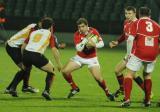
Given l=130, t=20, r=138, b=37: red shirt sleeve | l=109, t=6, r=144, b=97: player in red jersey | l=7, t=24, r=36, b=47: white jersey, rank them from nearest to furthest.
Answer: l=130, t=20, r=138, b=37: red shirt sleeve < l=109, t=6, r=144, b=97: player in red jersey < l=7, t=24, r=36, b=47: white jersey

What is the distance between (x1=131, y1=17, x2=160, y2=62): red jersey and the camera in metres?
11.7

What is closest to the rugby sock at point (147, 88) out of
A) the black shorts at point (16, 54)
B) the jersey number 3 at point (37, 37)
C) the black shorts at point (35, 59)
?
the black shorts at point (35, 59)

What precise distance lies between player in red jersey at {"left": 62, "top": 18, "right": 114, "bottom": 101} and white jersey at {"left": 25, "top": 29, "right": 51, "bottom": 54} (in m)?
0.68

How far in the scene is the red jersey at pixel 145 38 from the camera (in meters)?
11.7

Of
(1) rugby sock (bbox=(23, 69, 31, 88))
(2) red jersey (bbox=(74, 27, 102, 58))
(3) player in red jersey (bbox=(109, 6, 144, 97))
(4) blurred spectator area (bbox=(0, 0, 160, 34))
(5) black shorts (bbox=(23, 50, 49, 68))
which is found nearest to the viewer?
(5) black shorts (bbox=(23, 50, 49, 68))

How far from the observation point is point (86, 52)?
13219 mm

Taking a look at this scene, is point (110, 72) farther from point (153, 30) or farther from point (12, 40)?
point (153, 30)

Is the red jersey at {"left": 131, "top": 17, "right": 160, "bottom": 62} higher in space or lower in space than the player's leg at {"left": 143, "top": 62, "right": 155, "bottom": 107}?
higher

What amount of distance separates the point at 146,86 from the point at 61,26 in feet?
60.4

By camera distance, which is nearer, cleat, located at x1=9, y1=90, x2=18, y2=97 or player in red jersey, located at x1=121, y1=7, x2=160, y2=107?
player in red jersey, located at x1=121, y1=7, x2=160, y2=107

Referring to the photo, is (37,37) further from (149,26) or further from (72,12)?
(72,12)

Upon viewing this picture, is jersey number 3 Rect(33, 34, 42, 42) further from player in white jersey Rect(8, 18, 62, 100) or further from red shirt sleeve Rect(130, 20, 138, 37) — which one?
red shirt sleeve Rect(130, 20, 138, 37)

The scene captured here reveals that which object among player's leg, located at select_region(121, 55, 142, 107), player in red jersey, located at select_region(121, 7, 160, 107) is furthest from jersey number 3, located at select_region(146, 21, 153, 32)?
player's leg, located at select_region(121, 55, 142, 107)

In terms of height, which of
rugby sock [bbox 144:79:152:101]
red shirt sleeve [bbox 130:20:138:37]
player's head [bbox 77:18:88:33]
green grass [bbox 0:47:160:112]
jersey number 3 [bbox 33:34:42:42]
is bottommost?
green grass [bbox 0:47:160:112]
